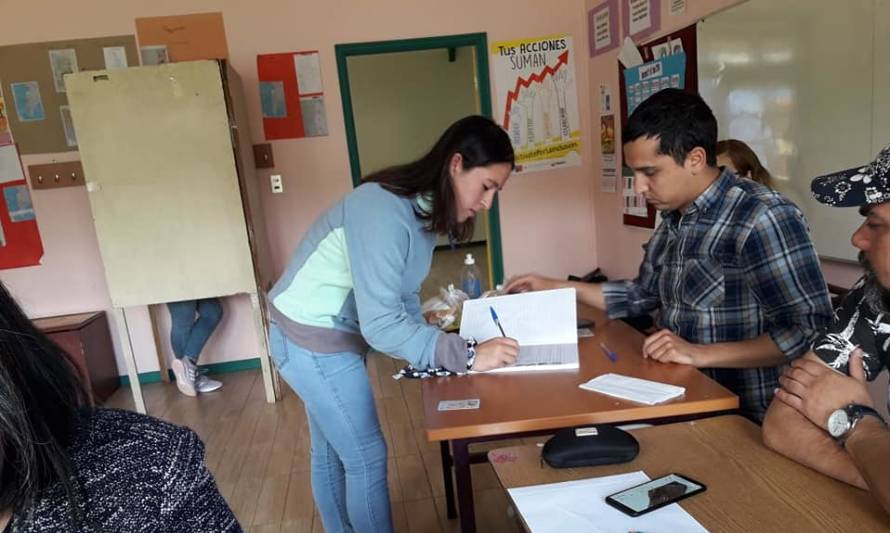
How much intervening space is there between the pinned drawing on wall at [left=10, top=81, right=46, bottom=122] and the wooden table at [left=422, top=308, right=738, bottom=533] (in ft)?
11.4

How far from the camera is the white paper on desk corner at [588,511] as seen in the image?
2.53ft

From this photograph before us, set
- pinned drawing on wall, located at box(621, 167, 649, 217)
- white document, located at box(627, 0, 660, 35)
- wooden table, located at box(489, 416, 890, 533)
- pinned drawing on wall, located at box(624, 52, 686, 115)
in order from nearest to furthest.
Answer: wooden table, located at box(489, 416, 890, 533), pinned drawing on wall, located at box(624, 52, 686, 115), white document, located at box(627, 0, 660, 35), pinned drawing on wall, located at box(621, 167, 649, 217)

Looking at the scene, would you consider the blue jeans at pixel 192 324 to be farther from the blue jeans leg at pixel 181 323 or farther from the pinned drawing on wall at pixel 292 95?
the pinned drawing on wall at pixel 292 95

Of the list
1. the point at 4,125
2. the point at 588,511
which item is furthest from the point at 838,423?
the point at 4,125

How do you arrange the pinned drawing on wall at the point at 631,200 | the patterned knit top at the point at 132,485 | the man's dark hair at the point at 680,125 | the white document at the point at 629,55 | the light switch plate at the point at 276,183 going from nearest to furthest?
1. the patterned knit top at the point at 132,485
2. the man's dark hair at the point at 680,125
3. the white document at the point at 629,55
4. the pinned drawing on wall at the point at 631,200
5. the light switch plate at the point at 276,183

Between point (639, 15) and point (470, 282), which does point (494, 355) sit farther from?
point (639, 15)

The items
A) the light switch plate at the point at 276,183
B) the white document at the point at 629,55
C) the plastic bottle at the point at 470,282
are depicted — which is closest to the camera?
the plastic bottle at the point at 470,282

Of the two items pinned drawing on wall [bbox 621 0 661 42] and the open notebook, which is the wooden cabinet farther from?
pinned drawing on wall [bbox 621 0 661 42]

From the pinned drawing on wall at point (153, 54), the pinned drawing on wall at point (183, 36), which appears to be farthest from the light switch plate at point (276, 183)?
the pinned drawing on wall at point (153, 54)

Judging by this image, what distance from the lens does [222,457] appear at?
8.84ft

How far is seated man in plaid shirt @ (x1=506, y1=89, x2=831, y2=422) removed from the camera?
4.10 feet

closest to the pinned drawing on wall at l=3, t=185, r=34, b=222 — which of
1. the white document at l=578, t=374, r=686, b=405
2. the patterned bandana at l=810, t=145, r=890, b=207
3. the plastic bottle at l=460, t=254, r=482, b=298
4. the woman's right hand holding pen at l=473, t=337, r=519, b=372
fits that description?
the plastic bottle at l=460, t=254, r=482, b=298

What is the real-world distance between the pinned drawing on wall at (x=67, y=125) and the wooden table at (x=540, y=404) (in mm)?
3318

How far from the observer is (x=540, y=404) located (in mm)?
1167
